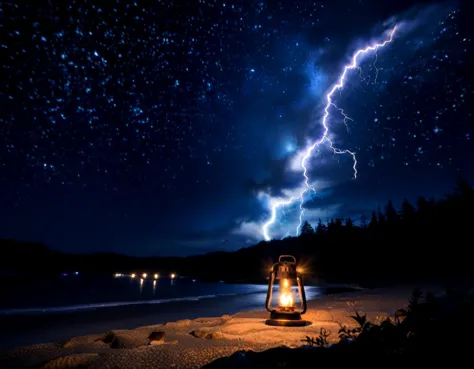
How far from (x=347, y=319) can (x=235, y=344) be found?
14.9 ft

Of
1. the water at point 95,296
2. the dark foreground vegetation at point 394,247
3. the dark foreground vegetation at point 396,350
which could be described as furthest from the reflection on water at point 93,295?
the dark foreground vegetation at point 396,350

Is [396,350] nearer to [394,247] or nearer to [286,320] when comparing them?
[286,320]

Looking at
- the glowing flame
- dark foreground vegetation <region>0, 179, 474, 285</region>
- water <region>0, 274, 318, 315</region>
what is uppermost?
dark foreground vegetation <region>0, 179, 474, 285</region>

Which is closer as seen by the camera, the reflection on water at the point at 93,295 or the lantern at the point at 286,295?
the lantern at the point at 286,295

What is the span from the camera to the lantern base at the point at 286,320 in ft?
23.4

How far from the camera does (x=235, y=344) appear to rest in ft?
17.7

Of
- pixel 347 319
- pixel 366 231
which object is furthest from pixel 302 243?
pixel 347 319

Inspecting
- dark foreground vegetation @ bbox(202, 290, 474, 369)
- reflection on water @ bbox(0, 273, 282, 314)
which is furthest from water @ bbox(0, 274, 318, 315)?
dark foreground vegetation @ bbox(202, 290, 474, 369)

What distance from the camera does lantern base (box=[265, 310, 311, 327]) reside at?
7.14 meters

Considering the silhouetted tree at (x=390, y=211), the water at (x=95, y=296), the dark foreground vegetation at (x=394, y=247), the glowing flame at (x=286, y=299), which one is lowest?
the water at (x=95, y=296)

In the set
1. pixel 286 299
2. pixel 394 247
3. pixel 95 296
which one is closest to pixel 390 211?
pixel 394 247

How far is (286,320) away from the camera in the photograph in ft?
23.6

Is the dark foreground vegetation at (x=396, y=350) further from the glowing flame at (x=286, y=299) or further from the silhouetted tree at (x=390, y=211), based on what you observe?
the silhouetted tree at (x=390, y=211)

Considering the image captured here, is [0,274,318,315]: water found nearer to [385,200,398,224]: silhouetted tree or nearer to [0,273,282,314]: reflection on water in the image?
[0,273,282,314]: reflection on water
